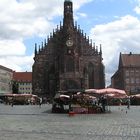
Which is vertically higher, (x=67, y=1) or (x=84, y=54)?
(x=67, y=1)

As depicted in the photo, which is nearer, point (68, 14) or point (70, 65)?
point (70, 65)

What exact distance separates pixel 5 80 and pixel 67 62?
6030 centimetres

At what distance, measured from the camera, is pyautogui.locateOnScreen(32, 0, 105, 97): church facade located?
118 m

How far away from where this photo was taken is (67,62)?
118 meters

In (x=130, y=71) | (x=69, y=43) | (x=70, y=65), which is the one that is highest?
(x=69, y=43)

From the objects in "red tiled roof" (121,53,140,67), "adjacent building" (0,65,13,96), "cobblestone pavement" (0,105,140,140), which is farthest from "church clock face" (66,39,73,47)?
"cobblestone pavement" (0,105,140,140)

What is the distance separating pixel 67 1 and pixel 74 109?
88.1m

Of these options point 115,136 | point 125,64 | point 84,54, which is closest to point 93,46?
point 84,54

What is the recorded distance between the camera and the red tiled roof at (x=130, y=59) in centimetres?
14675

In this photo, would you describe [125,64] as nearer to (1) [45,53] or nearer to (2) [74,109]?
(1) [45,53]

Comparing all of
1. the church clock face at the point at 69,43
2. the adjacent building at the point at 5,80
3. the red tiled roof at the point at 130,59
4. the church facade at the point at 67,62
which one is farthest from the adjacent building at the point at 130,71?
the adjacent building at the point at 5,80

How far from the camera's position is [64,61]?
117750 millimetres

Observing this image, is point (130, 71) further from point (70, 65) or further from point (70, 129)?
point (70, 129)

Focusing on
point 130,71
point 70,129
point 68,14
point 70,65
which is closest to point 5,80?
point 130,71
